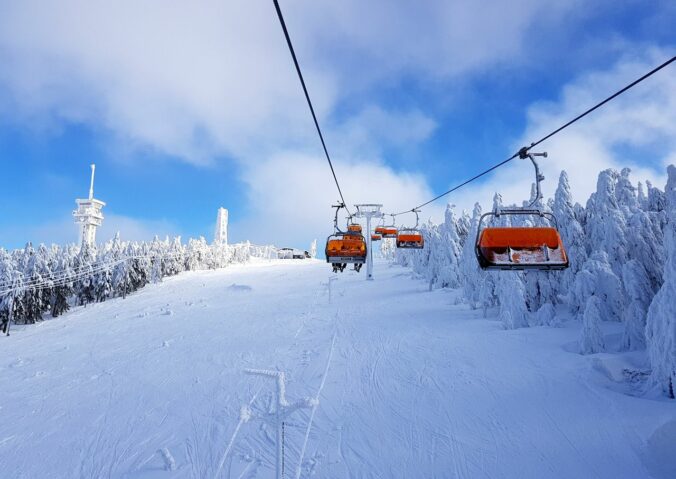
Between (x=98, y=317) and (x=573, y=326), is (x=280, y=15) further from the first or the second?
(x=98, y=317)

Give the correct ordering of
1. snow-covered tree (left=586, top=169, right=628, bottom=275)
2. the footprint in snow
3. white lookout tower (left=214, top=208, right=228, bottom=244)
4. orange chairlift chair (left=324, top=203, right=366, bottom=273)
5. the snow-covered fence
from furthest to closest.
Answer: white lookout tower (left=214, top=208, right=228, bottom=244)
the footprint in snow
the snow-covered fence
snow-covered tree (left=586, top=169, right=628, bottom=275)
orange chairlift chair (left=324, top=203, right=366, bottom=273)

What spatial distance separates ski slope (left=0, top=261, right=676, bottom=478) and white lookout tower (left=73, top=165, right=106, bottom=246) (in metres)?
161

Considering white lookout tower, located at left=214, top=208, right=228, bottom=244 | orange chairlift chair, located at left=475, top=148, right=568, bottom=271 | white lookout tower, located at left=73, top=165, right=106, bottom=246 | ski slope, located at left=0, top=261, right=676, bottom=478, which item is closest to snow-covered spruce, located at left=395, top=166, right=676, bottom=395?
ski slope, located at left=0, top=261, right=676, bottom=478

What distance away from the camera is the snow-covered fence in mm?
38562

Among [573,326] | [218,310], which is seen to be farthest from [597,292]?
[218,310]

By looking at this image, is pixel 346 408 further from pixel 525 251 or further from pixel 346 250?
pixel 525 251

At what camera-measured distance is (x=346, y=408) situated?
10703 mm

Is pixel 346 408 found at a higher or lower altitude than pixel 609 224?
lower

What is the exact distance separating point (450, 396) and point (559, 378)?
3.89m

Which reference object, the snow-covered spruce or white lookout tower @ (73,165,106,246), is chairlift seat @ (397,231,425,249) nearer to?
the snow-covered spruce

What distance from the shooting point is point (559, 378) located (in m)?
11.8

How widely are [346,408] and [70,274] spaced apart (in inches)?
1971

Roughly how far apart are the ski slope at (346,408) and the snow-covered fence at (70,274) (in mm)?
23470

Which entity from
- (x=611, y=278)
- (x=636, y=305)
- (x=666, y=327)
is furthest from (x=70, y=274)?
(x=666, y=327)
